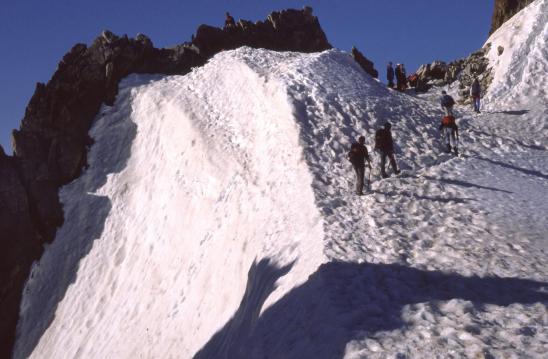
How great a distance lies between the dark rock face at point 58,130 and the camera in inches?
990

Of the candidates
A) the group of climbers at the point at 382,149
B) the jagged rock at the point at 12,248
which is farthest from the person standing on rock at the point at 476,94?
the jagged rock at the point at 12,248

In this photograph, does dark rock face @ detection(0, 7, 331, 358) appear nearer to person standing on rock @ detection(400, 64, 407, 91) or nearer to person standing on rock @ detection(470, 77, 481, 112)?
person standing on rock @ detection(400, 64, 407, 91)

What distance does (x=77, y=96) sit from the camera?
3097 centimetres

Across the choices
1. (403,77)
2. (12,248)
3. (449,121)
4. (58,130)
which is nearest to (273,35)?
(403,77)

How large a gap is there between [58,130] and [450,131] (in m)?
22.4

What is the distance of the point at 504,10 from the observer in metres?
33.4

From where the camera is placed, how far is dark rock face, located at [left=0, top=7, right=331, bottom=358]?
25156 mm

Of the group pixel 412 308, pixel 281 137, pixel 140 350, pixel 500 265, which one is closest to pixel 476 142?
pixel 281 137

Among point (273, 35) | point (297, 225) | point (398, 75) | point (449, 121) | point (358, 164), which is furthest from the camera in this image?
point (273, 35)

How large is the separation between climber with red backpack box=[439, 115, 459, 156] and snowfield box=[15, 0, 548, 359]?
505mm

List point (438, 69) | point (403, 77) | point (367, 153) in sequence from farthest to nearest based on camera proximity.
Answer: point (438, 69), point (403, 77), point (367, 153)

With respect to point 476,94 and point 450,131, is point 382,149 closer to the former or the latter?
point 450,131

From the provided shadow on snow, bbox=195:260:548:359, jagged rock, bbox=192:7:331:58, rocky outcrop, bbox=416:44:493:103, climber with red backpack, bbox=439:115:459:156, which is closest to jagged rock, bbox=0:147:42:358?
jagged rock, bbox=192:7:331:58

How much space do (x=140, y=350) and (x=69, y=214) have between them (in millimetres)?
11852
